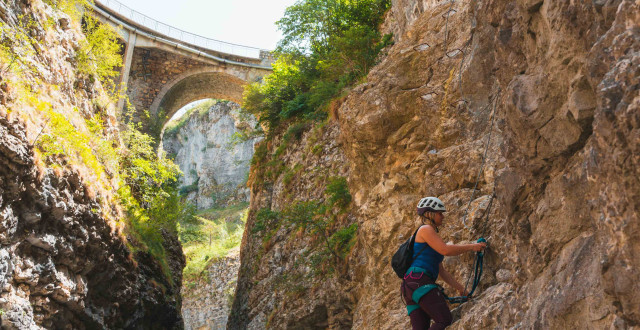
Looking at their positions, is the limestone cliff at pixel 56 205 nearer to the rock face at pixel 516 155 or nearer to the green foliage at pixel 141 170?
the green foliage at pixel 141 170

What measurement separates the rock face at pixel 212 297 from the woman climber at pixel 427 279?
66.9 ft

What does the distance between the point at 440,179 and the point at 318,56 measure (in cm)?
1221

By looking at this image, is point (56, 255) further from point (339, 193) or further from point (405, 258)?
point (405, 258)

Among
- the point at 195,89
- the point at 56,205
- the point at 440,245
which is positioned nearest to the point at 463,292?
the point at 440,245

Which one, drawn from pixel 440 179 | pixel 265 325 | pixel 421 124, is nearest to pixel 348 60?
pixel 265 325

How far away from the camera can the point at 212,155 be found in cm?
4475

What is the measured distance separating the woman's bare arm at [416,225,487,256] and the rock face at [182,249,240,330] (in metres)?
20.6

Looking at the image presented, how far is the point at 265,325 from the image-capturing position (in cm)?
1240

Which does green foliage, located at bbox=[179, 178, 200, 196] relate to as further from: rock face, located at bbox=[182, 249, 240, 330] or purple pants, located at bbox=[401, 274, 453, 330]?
purple pants, located at bbox=[401, 274, 453, 330]

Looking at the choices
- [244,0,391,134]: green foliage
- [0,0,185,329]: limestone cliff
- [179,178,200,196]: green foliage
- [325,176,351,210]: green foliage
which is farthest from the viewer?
[179,178,200,196]: green foliage

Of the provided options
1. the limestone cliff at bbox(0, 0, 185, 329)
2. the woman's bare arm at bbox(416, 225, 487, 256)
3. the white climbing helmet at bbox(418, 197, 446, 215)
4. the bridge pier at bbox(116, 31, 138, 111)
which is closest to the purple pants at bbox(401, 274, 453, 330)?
the woman's bare arm at bbox(416, 225, 487, 256)

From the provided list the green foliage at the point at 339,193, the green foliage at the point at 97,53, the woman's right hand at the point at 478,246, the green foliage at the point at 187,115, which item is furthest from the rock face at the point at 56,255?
the green foliage at the point at 187,115

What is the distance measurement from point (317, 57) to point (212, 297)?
13113 mm

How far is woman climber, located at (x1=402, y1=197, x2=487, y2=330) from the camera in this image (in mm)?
3887
